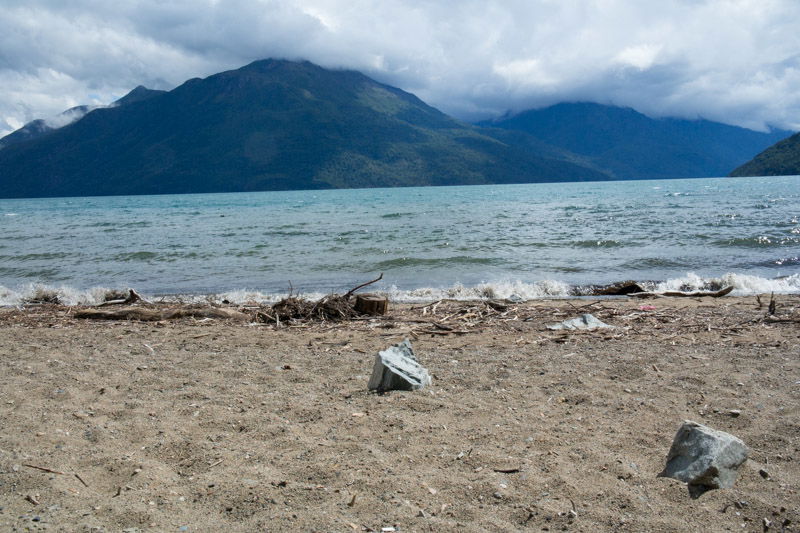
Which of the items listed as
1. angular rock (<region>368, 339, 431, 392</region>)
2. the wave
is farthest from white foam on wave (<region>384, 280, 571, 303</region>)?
angular rock (<region>368, 339, 431, 392</region>)

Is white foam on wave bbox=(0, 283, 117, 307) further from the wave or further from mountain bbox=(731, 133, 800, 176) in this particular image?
mountain bbox=(731, 133, 800, 176)

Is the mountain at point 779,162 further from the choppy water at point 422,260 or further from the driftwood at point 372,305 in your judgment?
the driftwood at point 372,305

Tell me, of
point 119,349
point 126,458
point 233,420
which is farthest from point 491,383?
point 119,349

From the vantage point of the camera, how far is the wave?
453 inches

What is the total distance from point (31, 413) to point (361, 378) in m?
2.88

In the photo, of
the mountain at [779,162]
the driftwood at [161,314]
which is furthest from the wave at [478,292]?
the mountain at [779,162]

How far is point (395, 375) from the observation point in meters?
4.85

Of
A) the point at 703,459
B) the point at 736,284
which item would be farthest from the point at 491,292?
the point at 703,459

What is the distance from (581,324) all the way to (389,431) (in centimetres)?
465

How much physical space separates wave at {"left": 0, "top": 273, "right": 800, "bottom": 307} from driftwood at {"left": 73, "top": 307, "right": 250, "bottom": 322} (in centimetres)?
224

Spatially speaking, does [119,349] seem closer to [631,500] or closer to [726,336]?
[631,500]

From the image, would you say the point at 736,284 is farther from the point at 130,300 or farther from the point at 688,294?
the point at 130,300

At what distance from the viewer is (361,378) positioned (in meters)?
5.31

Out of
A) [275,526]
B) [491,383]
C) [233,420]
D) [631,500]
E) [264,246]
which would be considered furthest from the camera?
[264,246]
